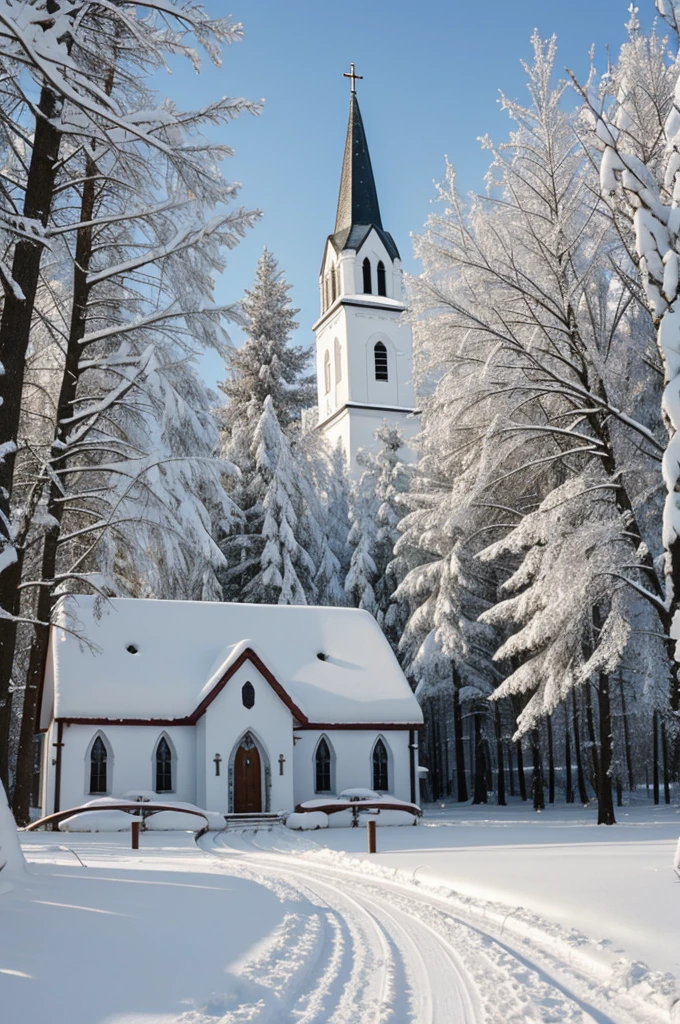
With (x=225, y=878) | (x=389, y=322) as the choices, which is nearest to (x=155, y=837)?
(x=225, y=878)

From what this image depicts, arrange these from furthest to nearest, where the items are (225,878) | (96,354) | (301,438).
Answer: (301,438) < (96,354) < (225,878)

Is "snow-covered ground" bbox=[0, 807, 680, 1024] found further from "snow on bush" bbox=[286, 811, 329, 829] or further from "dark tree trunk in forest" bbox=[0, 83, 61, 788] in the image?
"snow on bush" bbox=[286, 811, 329, 829]

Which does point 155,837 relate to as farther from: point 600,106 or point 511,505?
point 600,106

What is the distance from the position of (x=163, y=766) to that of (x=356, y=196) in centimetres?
4535

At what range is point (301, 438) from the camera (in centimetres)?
4400

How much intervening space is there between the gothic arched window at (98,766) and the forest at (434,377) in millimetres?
1700

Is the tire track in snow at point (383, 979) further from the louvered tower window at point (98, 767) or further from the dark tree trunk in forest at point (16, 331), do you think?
the louvered tower window at point (98, 767)

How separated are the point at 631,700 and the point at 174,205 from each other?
25383mm

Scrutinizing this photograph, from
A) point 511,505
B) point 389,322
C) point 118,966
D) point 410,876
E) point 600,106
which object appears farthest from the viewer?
point 389,322

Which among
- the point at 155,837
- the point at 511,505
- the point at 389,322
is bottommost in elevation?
the point at 155,837

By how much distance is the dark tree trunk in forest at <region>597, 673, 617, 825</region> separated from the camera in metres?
22.7

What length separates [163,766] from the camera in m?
27.2

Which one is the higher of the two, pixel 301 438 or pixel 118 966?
pixel 301 438

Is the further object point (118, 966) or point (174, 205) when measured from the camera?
point (174, 205)
